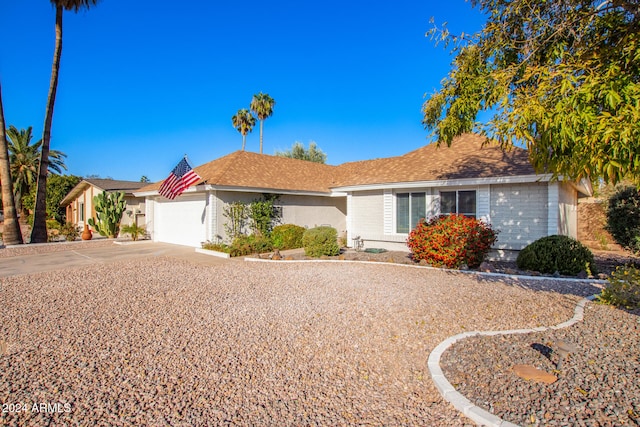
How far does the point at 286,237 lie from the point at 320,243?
2927 millimetres

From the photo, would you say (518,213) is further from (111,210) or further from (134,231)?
(111,210)

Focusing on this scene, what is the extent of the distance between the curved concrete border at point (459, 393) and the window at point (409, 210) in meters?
8.12

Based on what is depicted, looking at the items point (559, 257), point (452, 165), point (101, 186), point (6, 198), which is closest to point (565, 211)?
point (452, 165)

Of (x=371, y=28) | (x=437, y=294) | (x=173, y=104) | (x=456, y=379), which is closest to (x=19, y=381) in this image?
(x=456, y=379)

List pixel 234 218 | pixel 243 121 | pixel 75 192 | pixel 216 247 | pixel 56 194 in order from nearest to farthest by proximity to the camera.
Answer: pixel 216 247 → pixel 234 218 → pixel 75 192 → pixel 56 194 → pixel 243 121

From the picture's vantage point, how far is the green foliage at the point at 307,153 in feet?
124

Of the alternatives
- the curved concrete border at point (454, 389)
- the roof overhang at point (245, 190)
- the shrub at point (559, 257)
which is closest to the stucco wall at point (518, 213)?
the shrub at point (559, 257)

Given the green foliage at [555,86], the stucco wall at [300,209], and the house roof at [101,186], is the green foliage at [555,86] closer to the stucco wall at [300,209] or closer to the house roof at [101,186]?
the stucco wall at [300,209]

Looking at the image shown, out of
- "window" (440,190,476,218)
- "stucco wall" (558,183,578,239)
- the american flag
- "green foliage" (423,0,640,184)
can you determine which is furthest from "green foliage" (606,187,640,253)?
the american flag

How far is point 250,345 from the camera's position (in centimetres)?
447

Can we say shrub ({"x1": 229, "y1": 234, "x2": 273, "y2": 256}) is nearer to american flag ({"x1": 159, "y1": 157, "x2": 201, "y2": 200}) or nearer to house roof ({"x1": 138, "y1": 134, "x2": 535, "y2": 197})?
house roof ({"x1": 138, "y1": 134, "x2": 535, "y2": 197})

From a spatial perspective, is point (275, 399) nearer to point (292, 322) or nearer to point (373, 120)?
point (292, 322)

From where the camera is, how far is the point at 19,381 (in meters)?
3.53

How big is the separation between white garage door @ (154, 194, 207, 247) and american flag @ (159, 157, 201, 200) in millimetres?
1382
